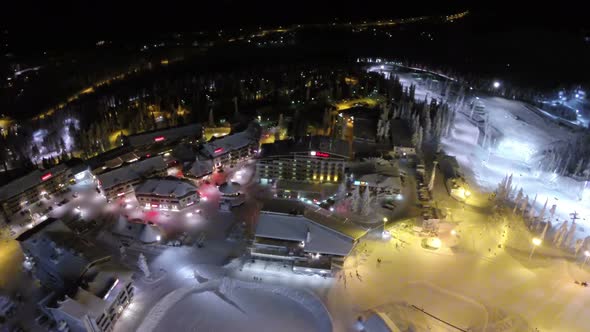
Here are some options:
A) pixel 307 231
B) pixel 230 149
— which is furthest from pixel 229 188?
pixel 307 231

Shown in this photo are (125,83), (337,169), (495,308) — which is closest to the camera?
(495,308)

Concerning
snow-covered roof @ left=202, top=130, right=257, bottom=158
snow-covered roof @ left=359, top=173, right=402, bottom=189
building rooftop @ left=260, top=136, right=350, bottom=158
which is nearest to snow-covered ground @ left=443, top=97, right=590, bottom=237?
snow-covered roof @ left=359, top=173, right=402, bottom=189

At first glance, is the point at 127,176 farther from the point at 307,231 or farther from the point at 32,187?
the point at 307,231

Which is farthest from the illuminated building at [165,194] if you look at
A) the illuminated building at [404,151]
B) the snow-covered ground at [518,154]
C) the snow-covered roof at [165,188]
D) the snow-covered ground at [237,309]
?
the snow-covered ground at [518,154]

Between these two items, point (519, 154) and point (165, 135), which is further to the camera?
point (519, 154)

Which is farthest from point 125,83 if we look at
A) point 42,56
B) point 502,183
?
point 502,183

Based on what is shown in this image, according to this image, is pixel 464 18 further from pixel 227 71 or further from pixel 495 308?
pixel 495 308
